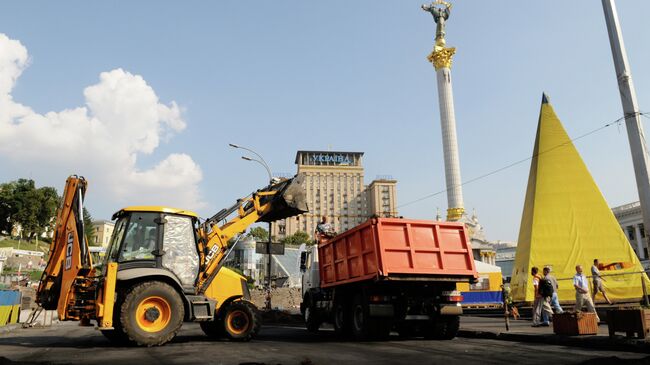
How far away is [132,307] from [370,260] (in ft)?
16.5

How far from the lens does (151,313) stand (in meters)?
8.81

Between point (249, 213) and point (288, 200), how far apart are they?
1.12m

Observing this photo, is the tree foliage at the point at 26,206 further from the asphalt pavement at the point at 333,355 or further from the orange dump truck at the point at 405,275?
the orange dump truck at the point at 405,275

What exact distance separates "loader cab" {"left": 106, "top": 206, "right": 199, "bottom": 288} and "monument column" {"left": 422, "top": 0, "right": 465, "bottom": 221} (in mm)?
59904

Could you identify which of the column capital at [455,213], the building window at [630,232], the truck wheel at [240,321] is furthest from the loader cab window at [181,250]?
the building window at [630,232]

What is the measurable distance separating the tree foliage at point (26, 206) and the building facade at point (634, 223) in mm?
107945

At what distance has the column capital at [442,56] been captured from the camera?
68562mm

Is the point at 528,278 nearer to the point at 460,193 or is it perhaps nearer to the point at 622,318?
the point at 622,318

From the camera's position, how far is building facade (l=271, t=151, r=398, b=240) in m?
150

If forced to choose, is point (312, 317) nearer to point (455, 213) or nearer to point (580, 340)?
point (580, 340)

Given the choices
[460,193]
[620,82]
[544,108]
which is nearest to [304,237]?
[460,193]

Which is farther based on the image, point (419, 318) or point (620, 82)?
point (620, 82)

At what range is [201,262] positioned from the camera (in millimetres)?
10156

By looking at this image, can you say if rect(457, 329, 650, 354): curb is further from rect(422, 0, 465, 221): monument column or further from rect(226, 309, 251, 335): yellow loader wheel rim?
rect(422, 0, 465, 221): monument column
